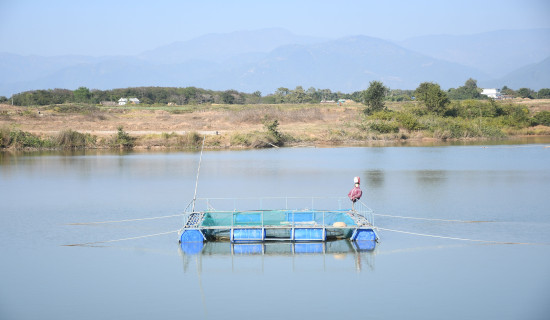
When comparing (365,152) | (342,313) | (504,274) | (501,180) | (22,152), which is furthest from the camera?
(22,152)

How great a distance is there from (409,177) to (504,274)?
55.0 ft

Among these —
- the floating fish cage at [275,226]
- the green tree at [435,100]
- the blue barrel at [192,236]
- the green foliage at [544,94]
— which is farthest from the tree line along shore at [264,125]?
the green foliage at [544,94]

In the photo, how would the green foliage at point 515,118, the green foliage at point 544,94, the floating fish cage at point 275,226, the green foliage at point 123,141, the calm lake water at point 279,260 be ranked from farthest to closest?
the green foliage at point 544,94 < the green foliage at point 515,118 < the green foliage at point 123,141 < the floating fish cage at point 275,226 < the calm lake water at point 279,260

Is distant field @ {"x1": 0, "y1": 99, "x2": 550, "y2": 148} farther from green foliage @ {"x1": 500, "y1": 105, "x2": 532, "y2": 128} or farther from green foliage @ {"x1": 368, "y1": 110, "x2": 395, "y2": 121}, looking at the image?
green foliage @ {"x1": 500, "y1": 105, "x2": 532, "y2": 128}

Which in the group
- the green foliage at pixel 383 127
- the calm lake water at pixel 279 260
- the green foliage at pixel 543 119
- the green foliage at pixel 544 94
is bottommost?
the calm lake water at pixel 279 260

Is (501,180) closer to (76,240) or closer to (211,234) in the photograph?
(211,234)

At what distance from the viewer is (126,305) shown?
577 inches

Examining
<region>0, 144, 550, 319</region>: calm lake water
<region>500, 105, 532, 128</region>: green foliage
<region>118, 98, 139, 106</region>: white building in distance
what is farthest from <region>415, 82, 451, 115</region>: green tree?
<region>118, 98, 139, 106</region>: white building in distance

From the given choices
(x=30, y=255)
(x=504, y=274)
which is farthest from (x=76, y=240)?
(x=504, y=274)

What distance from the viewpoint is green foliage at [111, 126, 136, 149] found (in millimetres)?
53844

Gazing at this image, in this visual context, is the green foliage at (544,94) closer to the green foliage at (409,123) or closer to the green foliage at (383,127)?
the green foliage at (409,123)

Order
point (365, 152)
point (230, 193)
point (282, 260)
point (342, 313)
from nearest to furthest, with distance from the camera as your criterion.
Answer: point (342, 313) → point (282, 260) → point (230, 193) → point (365, 152)

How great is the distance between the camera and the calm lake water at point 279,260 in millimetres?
14508

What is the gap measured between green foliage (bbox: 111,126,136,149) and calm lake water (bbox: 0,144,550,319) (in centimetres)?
2141
